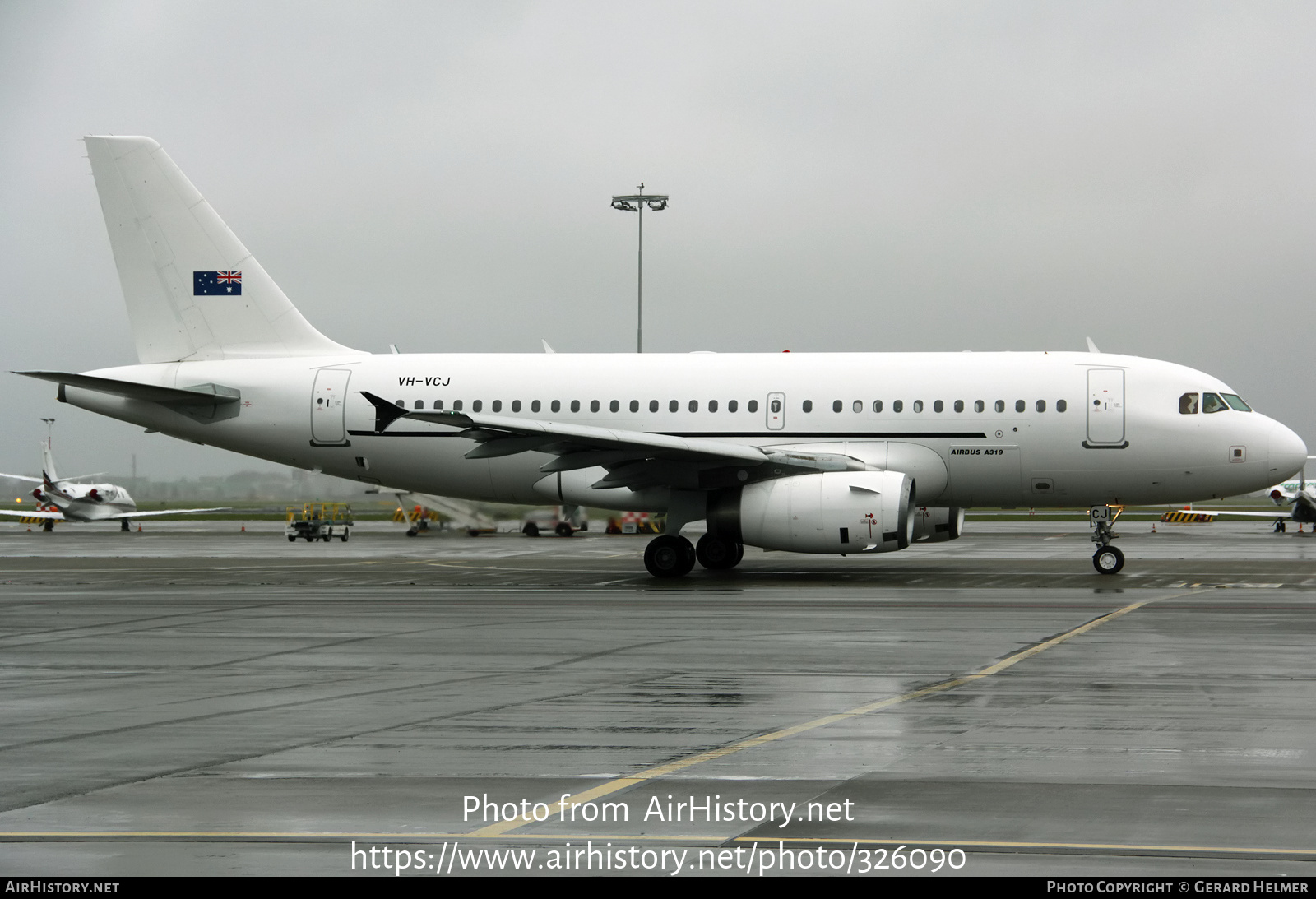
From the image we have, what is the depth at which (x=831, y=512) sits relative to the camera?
71.1 feet

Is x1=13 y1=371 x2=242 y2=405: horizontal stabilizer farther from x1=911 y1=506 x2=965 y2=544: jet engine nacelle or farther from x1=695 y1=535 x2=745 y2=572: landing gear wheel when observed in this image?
x1=911 y1=506 x2=965 y2=544: jet engine nacelle

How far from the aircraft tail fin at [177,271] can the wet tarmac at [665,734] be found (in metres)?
9.18

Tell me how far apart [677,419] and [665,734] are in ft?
55.3

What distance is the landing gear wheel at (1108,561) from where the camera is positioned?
23.9 m

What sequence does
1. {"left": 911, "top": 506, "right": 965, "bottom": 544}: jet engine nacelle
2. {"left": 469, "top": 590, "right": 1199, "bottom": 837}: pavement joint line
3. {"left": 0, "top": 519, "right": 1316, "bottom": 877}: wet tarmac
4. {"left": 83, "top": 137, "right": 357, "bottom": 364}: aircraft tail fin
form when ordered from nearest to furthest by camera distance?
{"left": 0, "top": 519, "right": 1316, "bottom": 877}: wet tarmac, {"left": 469, "top": 590, "right": 1199, "bottom": 837}: pavement joint line, {"left": 911, "top": 506, "right": 965, "bottom": 544}: jet engine nacelle, {"left": 83, "top": 137, "right": 357, "bottom": 364}: aircraft tail fin

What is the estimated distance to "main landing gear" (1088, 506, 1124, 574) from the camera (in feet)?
78.6

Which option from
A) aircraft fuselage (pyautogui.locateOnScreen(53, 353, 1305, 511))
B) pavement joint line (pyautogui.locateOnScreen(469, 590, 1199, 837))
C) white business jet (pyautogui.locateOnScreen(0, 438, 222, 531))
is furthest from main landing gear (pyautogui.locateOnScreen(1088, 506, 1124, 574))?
white business jet (pyautogui.locateOnScreen(0, 438, 222, 531))

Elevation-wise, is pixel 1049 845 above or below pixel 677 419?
below

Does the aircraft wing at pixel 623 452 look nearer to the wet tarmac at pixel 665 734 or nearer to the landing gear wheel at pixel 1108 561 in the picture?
the wet tarmac at pixel 665 734

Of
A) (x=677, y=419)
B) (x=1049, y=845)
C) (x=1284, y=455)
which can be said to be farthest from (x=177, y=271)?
(x=1049, y=845)

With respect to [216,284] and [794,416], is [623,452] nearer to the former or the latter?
[794,416]

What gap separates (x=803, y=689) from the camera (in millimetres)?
10594

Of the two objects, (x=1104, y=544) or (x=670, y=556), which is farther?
(x=1104, y=544)

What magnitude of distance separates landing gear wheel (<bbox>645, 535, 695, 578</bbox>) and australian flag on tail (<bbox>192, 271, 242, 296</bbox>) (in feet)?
35.8
